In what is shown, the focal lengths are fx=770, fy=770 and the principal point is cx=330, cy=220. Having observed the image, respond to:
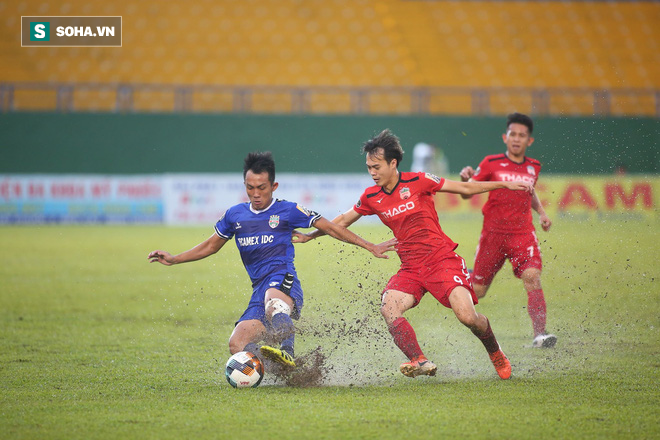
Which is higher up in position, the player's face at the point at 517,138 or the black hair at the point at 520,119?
the black hair at the point at 520,119

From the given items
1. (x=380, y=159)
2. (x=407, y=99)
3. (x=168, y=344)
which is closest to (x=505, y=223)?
(x=380, y=159)

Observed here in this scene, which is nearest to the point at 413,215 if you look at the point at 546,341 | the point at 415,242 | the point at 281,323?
the point at 415,242

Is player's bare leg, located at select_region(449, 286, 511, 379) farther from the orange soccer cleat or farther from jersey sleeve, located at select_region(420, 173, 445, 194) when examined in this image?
jersey sleeve, located at select_region(420, 173, 445, 194)

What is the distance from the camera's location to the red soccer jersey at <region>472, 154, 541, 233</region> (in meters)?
7.57

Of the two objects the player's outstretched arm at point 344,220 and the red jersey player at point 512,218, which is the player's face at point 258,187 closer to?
the player's outstretched arm at point 344,220

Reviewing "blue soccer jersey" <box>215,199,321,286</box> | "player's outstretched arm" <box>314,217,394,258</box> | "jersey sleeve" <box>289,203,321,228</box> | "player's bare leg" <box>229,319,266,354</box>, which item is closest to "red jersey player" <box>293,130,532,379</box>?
"player's outstretched arm" <box>314,217,394,258</box>

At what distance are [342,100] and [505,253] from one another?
16818 mm

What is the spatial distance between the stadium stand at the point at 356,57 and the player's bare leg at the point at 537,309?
644 inches

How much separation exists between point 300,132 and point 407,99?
3.66 metres

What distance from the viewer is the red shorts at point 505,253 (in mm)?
7461

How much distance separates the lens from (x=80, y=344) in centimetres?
745

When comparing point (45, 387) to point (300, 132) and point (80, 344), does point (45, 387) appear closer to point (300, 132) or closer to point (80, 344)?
point (80, 344)

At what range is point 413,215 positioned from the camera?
6.02 metres

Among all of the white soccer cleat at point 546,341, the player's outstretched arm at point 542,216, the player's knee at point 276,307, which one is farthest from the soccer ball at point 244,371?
the player's outstretched arm at point 542,216
